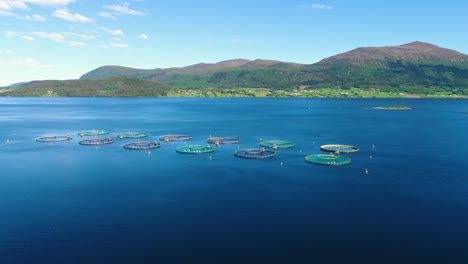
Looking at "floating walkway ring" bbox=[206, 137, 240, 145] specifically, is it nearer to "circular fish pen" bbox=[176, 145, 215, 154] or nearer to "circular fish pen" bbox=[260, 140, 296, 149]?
"circular fish pen" bbox=[176, 145, 215, 154]

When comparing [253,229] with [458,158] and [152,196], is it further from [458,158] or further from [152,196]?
[458,158]

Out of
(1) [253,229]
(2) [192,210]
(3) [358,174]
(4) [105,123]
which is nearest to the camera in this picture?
(1) [253,229]

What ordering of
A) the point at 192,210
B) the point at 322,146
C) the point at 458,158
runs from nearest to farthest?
the point at 192,210
the point at 458,158
the point at 322,146

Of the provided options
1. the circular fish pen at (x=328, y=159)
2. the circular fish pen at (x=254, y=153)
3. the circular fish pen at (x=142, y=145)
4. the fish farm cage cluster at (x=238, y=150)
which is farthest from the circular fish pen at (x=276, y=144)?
the circular fish pen at (x=142, y=145)

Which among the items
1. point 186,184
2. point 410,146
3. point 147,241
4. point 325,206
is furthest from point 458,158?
point 147,241

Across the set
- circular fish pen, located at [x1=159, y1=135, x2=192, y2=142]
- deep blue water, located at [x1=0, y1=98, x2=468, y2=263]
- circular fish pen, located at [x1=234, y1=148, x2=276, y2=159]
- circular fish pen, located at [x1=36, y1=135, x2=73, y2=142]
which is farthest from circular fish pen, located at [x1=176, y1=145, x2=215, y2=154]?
circular fish pen, located at [x1=36, y1=135, x2=73, y2=142]

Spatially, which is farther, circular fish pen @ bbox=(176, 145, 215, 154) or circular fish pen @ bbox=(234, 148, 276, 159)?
circular fish pen @ bbox=(176, 145, 215, 154)

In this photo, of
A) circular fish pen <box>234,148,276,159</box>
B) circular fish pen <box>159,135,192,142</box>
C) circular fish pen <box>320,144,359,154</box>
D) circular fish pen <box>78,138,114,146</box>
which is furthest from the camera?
circular fish pen <box>159,135,192,142</box>
